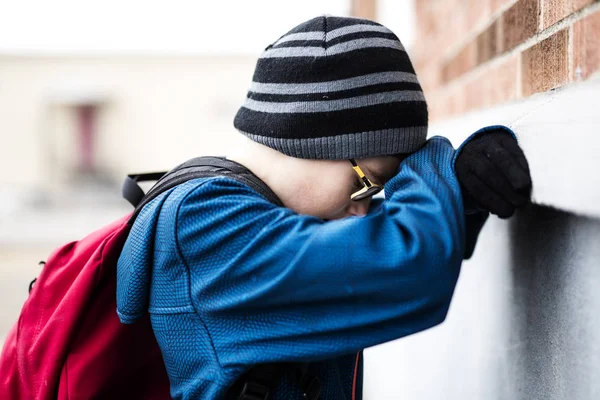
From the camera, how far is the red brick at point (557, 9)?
1.11 m

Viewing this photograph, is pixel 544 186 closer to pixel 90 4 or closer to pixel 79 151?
pixel 90 4

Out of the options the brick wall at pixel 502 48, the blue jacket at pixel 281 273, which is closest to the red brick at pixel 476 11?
the brick wall at pixel 502 48

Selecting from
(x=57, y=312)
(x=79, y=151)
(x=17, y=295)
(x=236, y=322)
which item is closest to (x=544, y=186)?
(x=236, y=322)

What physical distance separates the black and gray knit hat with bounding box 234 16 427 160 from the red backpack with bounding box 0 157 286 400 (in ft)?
0.42

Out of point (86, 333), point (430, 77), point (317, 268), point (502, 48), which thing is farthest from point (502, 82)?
point (430, 77)

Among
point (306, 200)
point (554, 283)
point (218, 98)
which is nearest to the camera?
point (554, 283)

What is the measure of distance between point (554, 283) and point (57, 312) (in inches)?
34.2

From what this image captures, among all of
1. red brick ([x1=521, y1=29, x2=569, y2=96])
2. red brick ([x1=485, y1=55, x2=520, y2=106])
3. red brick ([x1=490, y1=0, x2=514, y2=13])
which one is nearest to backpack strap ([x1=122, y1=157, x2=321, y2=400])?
red brick ([x1=521, y1=29, x2=569, y2=96])

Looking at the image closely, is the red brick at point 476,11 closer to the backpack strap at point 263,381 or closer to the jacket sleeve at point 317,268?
the jacket sleeve at point 317,268

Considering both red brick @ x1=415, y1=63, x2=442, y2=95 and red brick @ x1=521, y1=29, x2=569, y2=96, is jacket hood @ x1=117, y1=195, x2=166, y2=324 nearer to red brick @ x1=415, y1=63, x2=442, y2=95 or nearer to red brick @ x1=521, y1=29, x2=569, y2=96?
red brick @ x1=521, y1=29, x2=569, y2=96

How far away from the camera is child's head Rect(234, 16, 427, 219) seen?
1222 millimetres

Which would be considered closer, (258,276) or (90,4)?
(258,276)

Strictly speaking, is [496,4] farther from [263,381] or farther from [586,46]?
[263,381]

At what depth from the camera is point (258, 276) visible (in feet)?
3.61
